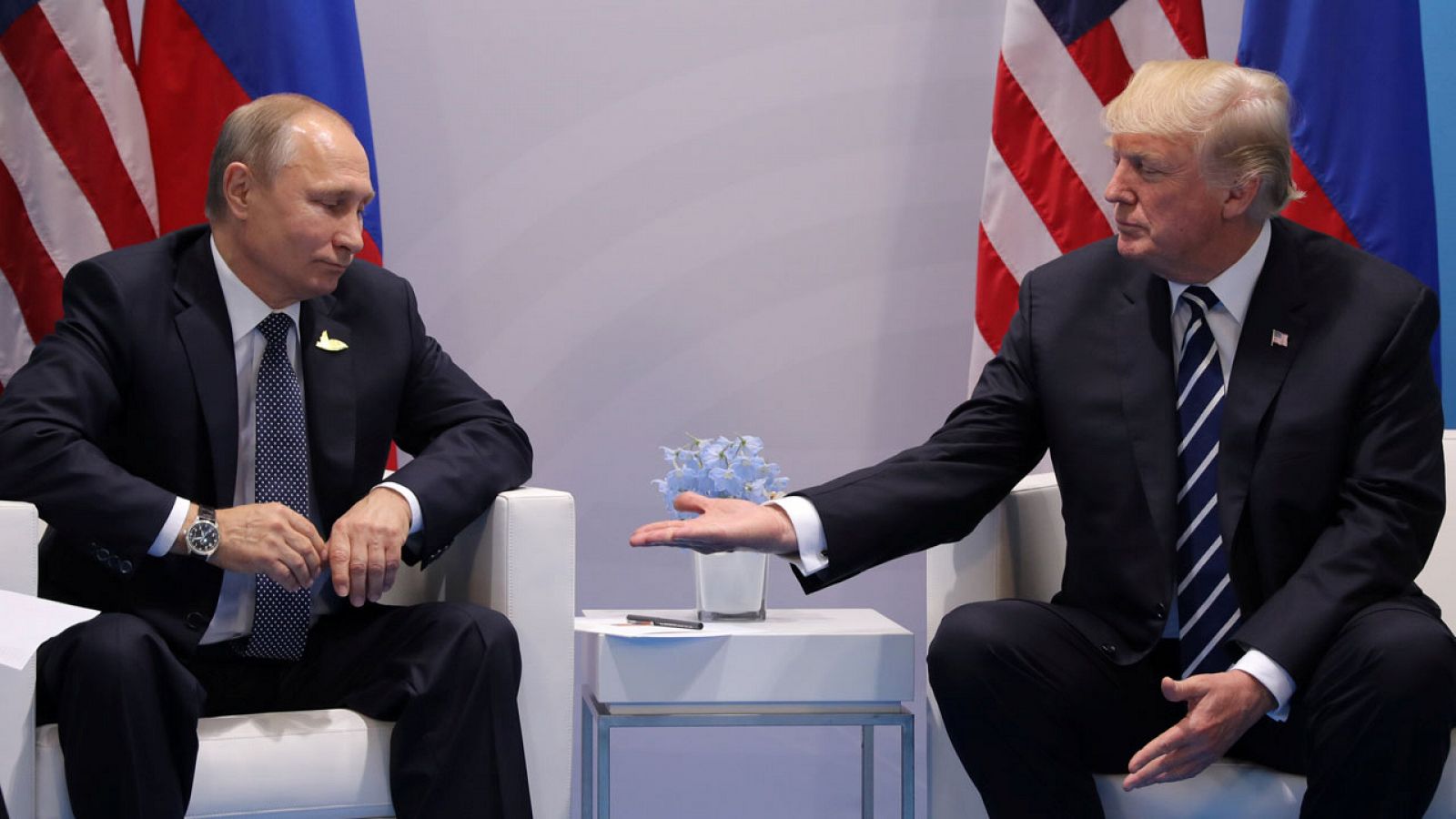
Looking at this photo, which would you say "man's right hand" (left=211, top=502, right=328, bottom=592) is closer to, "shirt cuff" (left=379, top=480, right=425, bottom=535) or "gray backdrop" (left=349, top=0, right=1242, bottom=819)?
"shirt cuff" (left=379, top=480, right=425, bottom=535)

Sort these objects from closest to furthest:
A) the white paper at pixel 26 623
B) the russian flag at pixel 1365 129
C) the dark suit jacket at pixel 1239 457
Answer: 1. the white paper at pixel 26 623
2. the dark suit jacket at pixel 1239 457
3. the russian flag at pixel 1365 129

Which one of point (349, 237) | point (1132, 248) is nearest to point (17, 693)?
point (349, 237)

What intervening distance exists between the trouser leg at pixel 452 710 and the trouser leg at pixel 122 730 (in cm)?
28

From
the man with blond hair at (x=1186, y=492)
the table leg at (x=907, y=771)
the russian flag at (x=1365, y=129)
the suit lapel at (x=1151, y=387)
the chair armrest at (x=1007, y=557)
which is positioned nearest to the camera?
the man with blond hair at (x=1186, y=492)

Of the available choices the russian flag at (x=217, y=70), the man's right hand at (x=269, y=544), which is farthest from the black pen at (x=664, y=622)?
the russian flag at (x=217, y=70)

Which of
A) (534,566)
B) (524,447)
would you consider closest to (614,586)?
(524,447)

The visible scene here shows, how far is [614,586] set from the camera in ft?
11.9

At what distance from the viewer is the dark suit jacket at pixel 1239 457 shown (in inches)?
86.7

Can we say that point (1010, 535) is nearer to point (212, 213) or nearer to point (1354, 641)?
point (1354, 641)

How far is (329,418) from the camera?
98.3 inches

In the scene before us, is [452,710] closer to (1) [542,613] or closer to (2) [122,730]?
(1) [542,613]

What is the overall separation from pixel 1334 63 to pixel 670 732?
6.67ft

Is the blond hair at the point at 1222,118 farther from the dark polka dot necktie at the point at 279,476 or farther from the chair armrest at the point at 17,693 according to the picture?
the chair armrest at the point at 17,693

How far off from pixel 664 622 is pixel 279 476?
693 millimetres
